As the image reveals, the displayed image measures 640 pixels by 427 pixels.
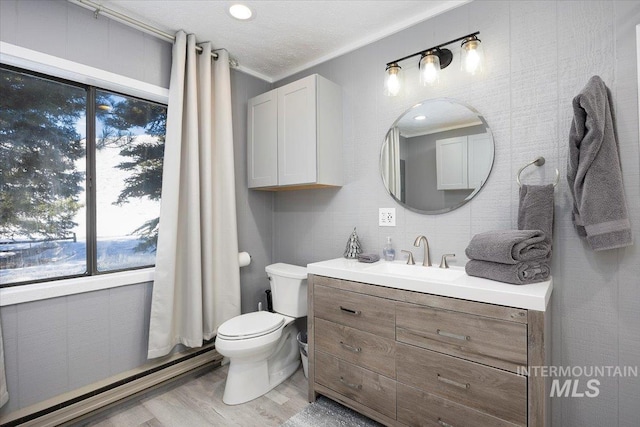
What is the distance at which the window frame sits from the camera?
165 cm

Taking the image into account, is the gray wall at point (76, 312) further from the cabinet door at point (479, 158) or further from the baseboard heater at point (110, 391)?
the cabinet door at point (479, 158)

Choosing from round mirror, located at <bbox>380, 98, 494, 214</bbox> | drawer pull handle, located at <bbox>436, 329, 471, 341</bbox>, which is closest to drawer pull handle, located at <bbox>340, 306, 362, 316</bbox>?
drawer pull handle, located at <bbox>436, 329, 471, 341</bbox>

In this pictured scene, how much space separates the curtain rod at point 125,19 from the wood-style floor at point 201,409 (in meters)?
2.46

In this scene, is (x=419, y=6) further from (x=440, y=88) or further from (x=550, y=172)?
(x=550, y=172)

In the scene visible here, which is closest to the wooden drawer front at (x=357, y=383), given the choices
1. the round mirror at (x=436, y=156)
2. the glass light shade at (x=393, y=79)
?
the round mirror at (x=436, y=156)

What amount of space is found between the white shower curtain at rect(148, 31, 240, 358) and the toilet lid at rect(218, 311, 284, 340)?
29 centimetres

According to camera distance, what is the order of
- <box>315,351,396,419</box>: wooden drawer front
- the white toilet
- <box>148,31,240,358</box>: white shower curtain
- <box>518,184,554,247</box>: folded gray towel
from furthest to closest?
<box>148,31,240,358</box>: white shower curtain → the white toilet → <box>315,351,396,419</box>: wooden drawer front → <box>518,184,554,247</box>: folded gray towel

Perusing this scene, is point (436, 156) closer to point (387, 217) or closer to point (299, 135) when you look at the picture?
point (387, 217)

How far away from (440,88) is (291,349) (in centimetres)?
214

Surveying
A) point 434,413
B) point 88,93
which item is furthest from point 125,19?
point 434,413

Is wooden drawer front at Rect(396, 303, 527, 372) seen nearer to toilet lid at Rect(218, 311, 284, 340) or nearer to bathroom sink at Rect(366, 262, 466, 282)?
bathroom sink at Rect(366, 262, 466, 282)

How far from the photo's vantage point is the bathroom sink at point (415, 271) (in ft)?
5.60

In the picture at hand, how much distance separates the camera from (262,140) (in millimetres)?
2566

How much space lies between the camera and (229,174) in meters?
2.38
